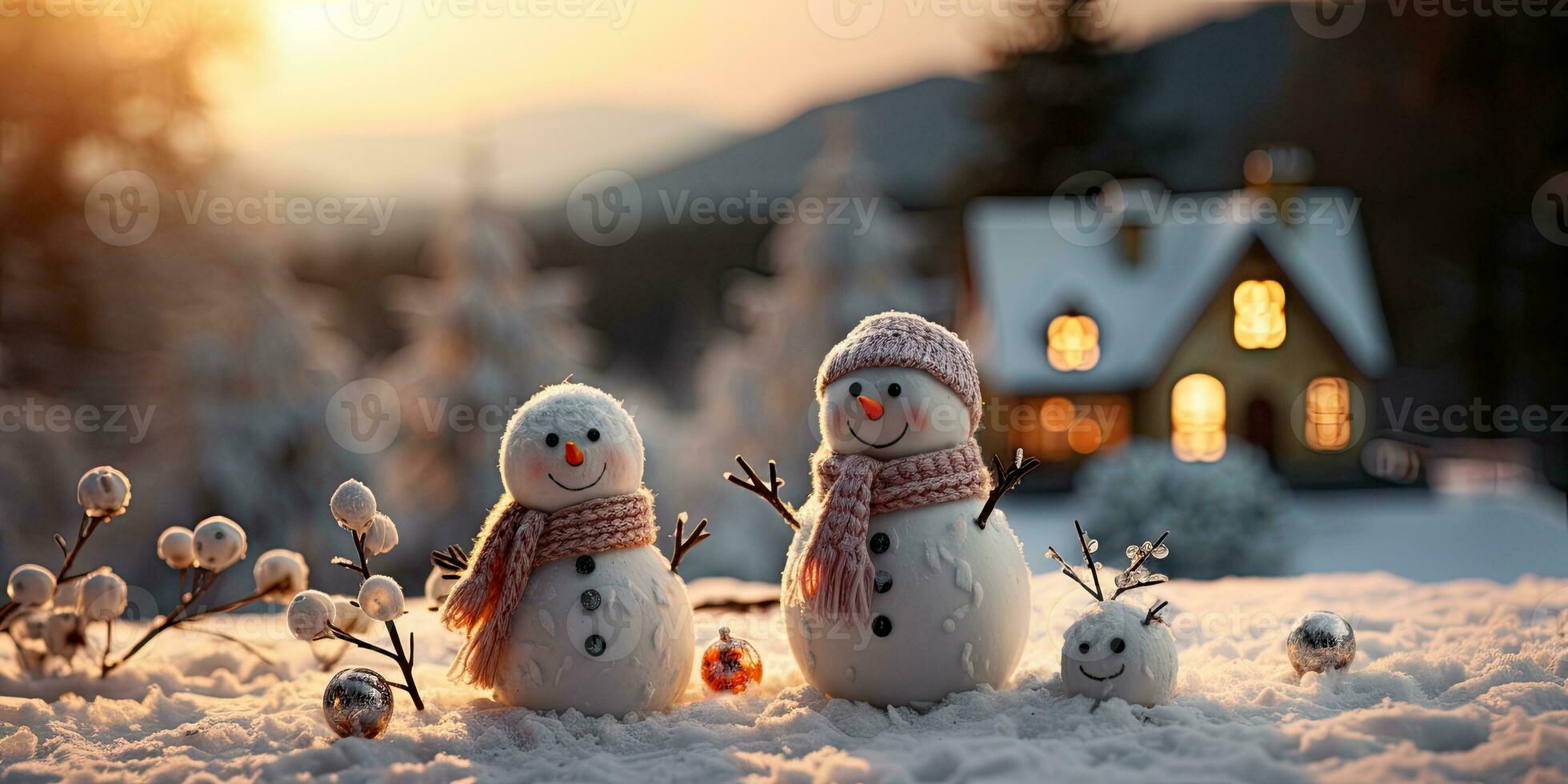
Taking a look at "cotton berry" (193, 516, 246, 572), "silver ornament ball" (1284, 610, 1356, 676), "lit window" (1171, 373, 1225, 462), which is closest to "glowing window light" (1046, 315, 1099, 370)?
"lit window" (1171, 373, 1225, 462)

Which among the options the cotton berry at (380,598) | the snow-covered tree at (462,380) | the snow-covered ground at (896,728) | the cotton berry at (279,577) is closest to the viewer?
the snow-covered ground at (896,728)

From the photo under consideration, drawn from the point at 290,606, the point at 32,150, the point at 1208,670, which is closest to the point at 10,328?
the point at 32,150

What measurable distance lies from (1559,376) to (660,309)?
16090 mm

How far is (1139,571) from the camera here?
12.2 feet

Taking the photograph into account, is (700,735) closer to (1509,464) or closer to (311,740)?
(311,740)

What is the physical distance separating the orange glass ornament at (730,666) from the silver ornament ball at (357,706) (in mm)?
1022

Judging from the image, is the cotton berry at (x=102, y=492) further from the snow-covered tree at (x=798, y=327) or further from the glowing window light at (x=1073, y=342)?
the glowing window light at (x=1073, y=342)

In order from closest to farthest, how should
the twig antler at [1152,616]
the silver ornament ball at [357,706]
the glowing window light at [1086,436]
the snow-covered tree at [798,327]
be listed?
the silver ornament ball at [357,706] < the twig antler at [1152,616] < the glowing window light at [1086,436] < the snow-covered tree at [798,327]

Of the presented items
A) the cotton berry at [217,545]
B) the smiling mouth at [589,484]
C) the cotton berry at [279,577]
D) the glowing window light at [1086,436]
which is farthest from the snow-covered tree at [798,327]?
the smiling mouth at [589,484]

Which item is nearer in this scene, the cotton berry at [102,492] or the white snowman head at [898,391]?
the white snowman head at [898,391]

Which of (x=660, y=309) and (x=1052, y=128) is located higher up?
(x=1052, y=128)

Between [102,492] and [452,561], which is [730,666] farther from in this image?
[102,492]

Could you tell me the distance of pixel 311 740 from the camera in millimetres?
3361

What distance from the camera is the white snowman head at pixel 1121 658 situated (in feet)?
11.2
